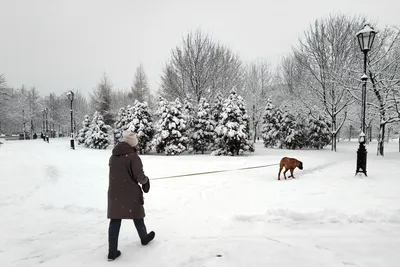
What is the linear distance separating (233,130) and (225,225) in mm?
16061

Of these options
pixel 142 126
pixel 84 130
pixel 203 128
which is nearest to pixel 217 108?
pixel 203 128

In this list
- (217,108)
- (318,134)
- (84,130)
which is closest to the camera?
(217,108)

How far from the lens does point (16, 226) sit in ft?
16.5

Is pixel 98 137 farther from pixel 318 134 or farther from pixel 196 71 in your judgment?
pixel 318 134

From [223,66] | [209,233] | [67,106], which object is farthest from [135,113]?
[67,106]

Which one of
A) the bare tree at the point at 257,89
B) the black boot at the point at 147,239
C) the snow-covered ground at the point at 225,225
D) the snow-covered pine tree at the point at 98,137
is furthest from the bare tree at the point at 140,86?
the black boot at the point at 147,239

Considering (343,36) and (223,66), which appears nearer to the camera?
(343,36)

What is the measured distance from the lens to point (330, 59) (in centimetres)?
2178

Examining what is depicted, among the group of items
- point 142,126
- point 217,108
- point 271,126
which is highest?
point 217,108

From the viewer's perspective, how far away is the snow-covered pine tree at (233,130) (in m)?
20.7

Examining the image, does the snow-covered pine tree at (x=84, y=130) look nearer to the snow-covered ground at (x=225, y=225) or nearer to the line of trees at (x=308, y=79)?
the line of trees at (x=308, y=79)

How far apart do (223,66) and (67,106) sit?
50263 millimetres

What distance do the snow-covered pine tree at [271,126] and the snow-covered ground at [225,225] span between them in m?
23.4

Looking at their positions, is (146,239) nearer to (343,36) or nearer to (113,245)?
(113,245)
